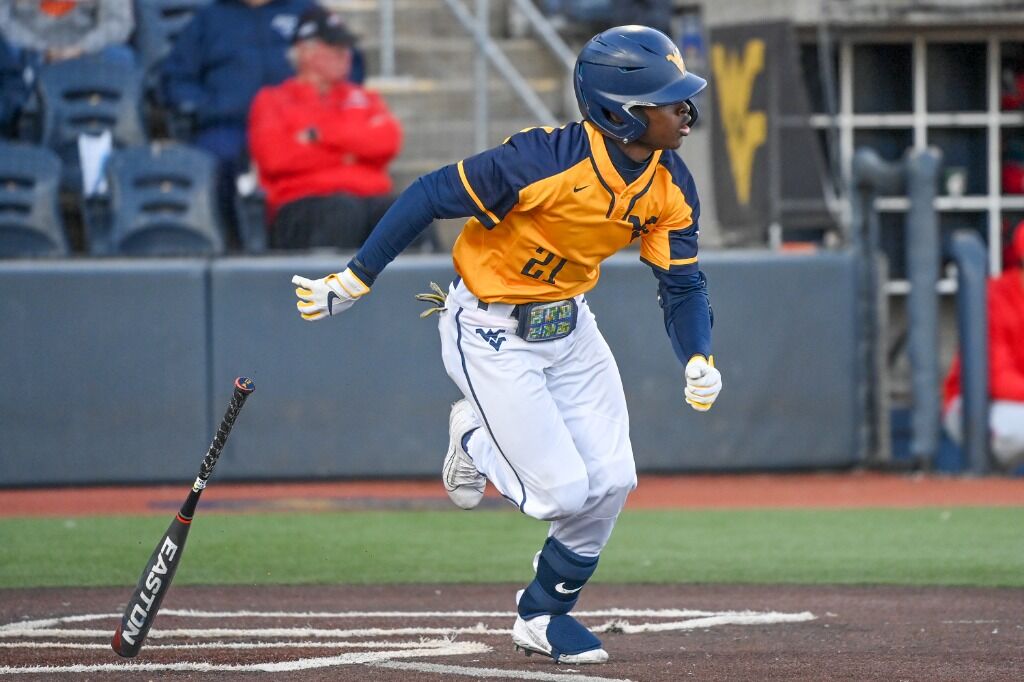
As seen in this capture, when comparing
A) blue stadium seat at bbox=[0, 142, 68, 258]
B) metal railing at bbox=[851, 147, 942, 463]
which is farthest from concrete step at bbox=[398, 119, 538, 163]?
blue stadium seat at bbox=[0, 142, 68, 258]

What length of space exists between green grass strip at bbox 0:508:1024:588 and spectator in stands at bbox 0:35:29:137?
3.59 meters

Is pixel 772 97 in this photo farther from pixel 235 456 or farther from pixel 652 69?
pixel 652 69

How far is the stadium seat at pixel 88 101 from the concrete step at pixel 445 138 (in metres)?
1.96

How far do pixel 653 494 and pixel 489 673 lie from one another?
5.70 meters

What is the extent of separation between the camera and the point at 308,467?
1077 centimetres

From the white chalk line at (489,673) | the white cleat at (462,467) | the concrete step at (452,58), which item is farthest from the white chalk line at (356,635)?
the concrete step at (452,58)

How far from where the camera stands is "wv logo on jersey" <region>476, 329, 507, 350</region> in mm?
5160

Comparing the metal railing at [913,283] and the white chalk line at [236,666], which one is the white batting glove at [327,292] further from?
the metal railing at [913,283]

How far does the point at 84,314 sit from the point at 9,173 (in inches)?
44.4

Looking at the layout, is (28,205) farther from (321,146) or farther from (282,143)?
(321,146)

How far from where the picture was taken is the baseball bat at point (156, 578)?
191 inches

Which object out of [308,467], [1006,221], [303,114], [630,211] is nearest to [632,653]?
[630,211]

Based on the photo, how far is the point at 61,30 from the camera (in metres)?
12.0

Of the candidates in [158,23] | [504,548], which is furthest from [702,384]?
[158,23]
